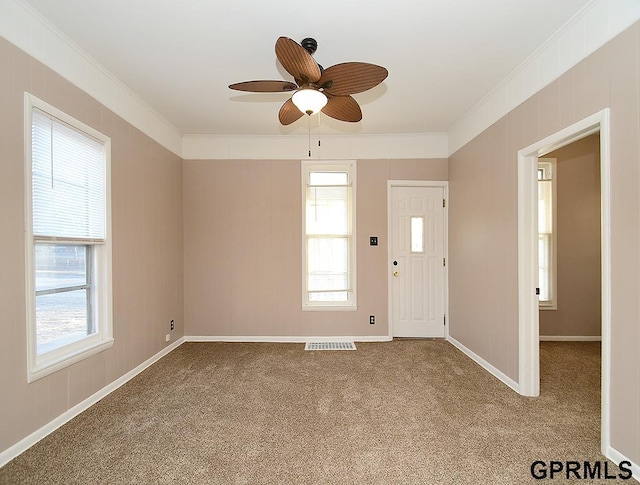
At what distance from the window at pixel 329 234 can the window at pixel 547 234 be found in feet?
8.36

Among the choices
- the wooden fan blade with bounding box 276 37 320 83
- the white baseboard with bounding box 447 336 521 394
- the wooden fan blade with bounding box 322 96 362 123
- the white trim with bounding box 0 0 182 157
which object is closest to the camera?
the wooden fan blade with bounding box 276 37 320 83

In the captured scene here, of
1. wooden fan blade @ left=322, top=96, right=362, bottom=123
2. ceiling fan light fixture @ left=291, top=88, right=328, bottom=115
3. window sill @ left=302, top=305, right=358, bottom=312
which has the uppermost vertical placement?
wooden fan blade @ left=322, top=96, right=362, bottom=123

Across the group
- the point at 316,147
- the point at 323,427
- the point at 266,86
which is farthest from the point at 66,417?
the point at 316,147

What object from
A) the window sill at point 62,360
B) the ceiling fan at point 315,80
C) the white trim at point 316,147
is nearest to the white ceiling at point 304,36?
the ceiling fan at point 315,80

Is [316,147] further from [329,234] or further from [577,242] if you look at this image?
[577,242]

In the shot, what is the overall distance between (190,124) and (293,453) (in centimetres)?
375

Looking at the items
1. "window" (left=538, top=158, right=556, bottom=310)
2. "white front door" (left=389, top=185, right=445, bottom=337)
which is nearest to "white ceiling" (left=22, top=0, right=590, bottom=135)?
"white front door" (left=389, top=185, right=445, bottom=337)

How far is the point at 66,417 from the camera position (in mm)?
2352

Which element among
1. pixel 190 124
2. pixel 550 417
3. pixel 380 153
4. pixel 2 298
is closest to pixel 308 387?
pixel 550 417

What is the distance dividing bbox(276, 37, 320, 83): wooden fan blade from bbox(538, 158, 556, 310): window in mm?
3766

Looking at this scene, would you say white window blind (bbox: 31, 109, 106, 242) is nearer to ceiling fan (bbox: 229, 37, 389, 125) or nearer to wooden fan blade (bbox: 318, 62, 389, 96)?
ceiling fan (bbox: 229, 37, 389, 125)

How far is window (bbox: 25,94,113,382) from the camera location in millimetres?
2145

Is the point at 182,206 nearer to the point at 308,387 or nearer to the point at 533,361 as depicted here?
the point at 308,387

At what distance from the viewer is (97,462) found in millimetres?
1923
